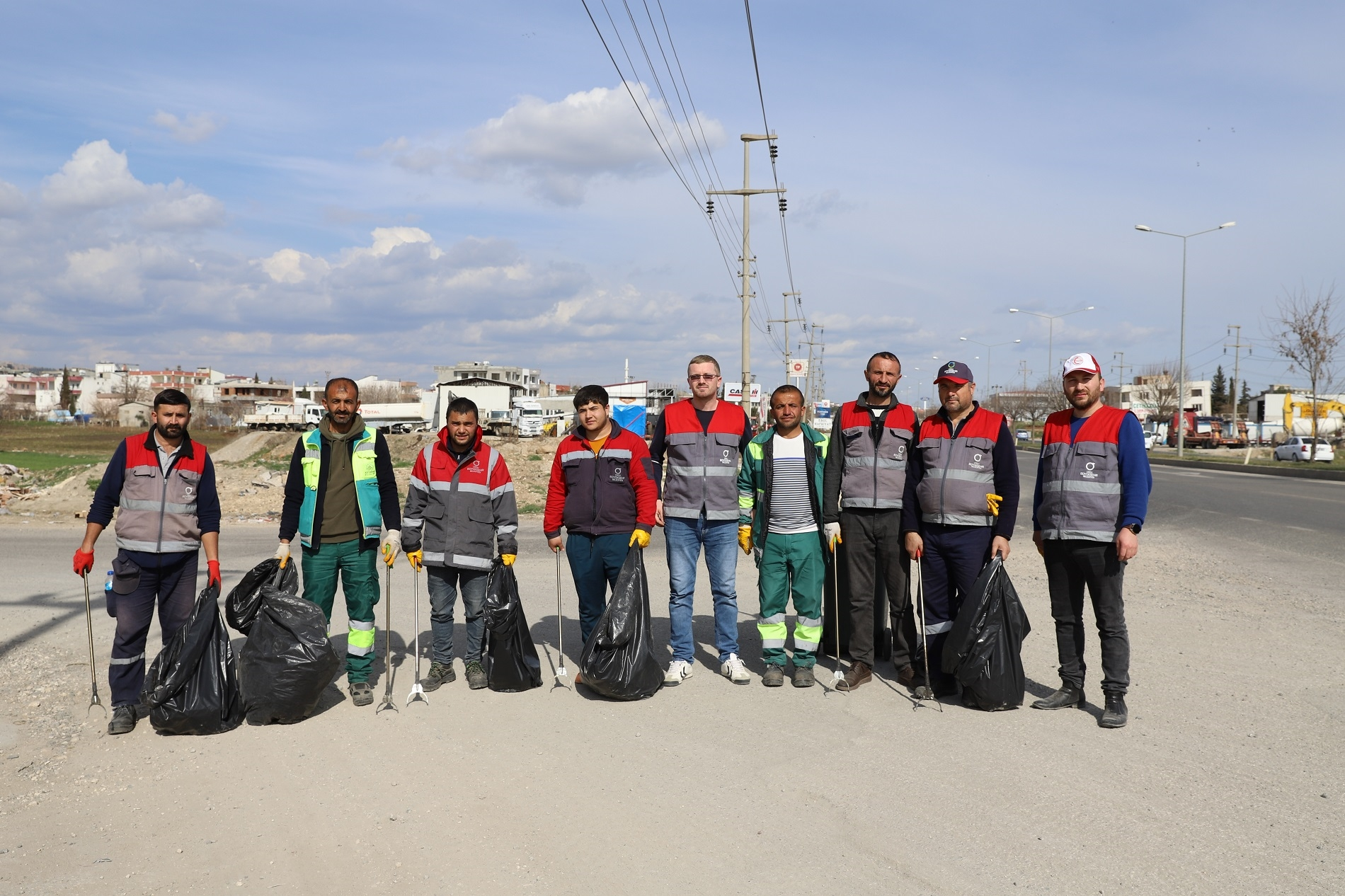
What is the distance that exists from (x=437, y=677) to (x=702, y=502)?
2.03 metres

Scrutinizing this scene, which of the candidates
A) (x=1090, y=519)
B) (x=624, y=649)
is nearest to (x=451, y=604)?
(x=624, y=649)

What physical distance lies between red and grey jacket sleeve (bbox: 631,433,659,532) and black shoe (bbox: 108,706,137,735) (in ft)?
9.95

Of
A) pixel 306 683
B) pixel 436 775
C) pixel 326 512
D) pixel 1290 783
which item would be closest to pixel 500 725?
pixel 436 775

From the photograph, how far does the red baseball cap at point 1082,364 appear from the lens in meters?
5.31

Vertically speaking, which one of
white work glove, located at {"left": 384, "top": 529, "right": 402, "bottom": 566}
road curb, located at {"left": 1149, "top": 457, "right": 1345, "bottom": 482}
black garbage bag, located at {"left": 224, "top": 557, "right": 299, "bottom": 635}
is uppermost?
white work glove, located at {"left": 384, "top": 529, "right": 402, "bottom": 566}

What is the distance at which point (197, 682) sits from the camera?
502cm

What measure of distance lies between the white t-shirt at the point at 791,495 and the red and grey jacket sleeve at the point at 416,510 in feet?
7.29

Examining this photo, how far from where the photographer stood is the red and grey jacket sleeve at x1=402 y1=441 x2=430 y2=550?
5.86 metres

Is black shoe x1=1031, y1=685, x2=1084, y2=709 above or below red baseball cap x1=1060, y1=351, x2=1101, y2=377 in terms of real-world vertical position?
below

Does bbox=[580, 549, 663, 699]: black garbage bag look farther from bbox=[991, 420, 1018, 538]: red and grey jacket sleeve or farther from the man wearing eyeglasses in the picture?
bbox=[991, 420, 1018, 538]: red and grey jacket sleeve

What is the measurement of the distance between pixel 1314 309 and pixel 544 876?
129ft

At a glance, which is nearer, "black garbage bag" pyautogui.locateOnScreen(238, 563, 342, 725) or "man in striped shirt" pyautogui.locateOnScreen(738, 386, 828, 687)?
"black garbage bag" pyautogui.locateOnScreen(238, 563, 342, 725)

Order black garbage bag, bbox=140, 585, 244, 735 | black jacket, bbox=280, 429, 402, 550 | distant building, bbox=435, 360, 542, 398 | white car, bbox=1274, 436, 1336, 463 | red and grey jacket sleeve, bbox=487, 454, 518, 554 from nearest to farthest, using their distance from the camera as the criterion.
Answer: black garbage bag, bbox=140, 585, 244, 735
black jacket, bbox=280, 429, 402, 550
red and grey jacket sleeve, bbox=487, 454, 518, 554
white car, bbox=1274, 436, 1336, 463
distant building, bbox=435, 360, 542, 398

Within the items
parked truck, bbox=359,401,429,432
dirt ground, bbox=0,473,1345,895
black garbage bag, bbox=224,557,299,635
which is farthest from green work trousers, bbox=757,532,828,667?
parked truck, bbox=359,401,429,432
